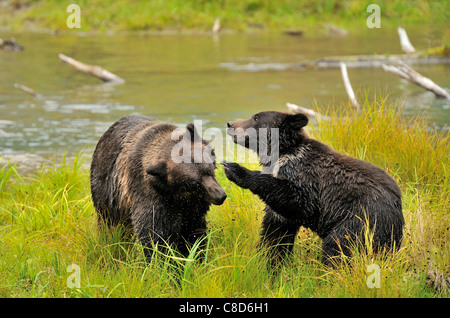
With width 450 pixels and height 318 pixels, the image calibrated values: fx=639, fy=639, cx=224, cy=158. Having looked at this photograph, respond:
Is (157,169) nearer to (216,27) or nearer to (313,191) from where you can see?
(313,191)

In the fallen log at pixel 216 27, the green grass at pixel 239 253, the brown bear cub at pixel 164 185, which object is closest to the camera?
the green grass at pixel 239 253

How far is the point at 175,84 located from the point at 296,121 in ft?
41.9

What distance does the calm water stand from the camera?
42.4 ft

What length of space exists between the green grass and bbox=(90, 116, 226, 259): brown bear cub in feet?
0.59

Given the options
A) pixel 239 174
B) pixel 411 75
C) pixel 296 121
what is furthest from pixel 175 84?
pixel 239 174

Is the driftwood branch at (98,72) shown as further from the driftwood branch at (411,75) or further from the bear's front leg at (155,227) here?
the bear's front leg at (155,227)

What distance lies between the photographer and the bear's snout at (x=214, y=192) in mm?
4535

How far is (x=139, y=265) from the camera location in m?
4.95

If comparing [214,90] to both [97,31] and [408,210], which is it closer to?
[408,210]

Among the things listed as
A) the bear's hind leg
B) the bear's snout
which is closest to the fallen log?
the bear's hind leg

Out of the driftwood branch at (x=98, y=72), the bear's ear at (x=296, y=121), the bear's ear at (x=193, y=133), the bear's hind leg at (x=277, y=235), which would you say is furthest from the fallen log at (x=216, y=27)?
the bear's ear at (x=193, y=133)

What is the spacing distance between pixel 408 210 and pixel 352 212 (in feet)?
3.69

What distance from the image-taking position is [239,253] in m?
4.92

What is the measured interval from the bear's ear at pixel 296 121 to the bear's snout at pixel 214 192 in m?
1.00
